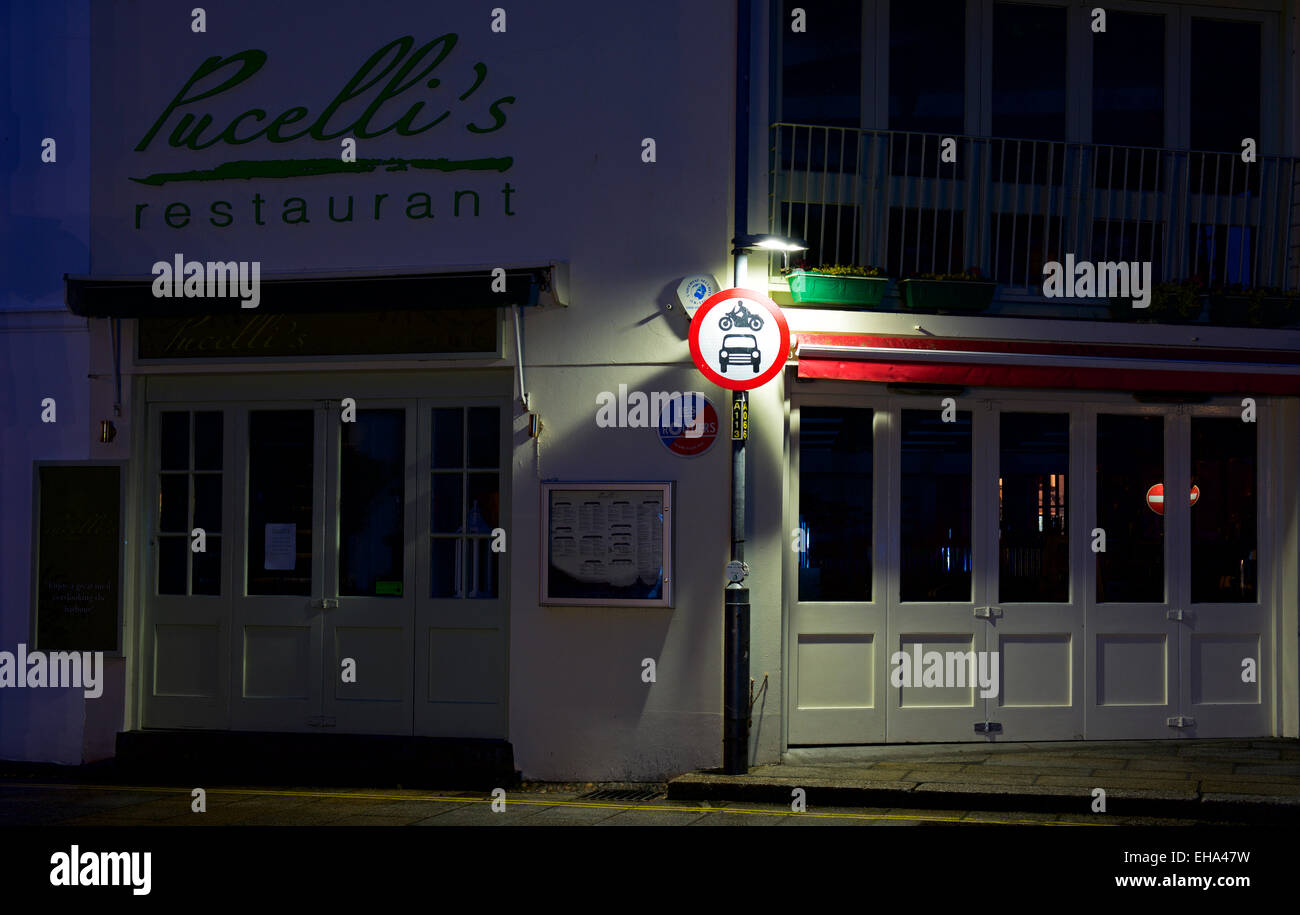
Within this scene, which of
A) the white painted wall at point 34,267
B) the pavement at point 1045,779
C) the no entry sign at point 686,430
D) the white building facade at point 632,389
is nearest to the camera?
the pavement at point 1045,779

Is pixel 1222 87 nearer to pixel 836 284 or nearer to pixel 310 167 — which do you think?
pixel 836 284

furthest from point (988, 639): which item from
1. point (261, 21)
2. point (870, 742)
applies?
point (261, 21)

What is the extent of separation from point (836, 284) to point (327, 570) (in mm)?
4267

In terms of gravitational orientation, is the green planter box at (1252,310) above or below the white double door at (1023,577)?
above

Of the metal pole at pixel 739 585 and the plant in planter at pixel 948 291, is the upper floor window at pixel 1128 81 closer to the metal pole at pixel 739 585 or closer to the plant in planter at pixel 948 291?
the plant in planter at pixel 948 291

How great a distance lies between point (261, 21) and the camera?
10.8m

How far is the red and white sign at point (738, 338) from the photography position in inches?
376

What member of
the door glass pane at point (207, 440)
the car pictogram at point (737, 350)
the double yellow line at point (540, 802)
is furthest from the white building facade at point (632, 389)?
the double yellow line at point (540, 802)

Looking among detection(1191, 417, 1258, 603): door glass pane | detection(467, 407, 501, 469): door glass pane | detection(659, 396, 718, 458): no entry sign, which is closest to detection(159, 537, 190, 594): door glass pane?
detection(467, 407, 501, 469): door glass pane

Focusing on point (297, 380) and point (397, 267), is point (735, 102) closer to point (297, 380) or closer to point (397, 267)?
point (397, 267)

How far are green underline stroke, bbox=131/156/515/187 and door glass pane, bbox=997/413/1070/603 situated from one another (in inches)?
167

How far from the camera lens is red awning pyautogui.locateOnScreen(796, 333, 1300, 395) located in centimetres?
995

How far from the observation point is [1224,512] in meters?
10.8

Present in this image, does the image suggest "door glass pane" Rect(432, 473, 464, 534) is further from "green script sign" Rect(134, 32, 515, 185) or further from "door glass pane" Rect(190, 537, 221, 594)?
"green script sign" Rect(134, 32, 515, 185)
